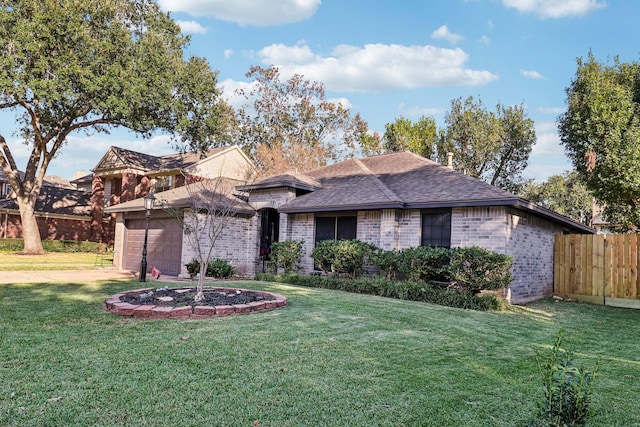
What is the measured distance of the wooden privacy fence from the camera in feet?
Answer: 38.1

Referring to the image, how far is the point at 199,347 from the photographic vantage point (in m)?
4.80

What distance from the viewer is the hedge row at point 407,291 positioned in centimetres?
963

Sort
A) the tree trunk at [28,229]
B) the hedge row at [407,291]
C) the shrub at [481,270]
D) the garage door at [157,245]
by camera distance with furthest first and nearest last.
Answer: the tree trunk at [28,229] < the garage door at [157,245] < the shrub at [481,270] < the hedge row at [407,291]

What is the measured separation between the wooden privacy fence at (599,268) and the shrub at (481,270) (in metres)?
4.12

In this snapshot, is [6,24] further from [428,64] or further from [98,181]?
[428,64]

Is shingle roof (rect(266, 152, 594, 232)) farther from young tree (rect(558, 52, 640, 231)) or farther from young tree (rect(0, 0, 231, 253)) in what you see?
young tree (rect(0, 0, 231, 253))

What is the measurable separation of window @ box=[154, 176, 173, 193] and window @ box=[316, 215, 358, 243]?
15.6 metres

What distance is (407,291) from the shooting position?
34.7 feet

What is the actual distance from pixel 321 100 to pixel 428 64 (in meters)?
18.6

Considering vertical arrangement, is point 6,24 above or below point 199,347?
above

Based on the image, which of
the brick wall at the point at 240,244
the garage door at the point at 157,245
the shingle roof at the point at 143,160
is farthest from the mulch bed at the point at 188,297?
the shingle roof at the point at 143,160

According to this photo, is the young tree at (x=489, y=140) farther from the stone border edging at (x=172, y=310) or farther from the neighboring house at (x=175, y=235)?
the stone border edging at (x=172, y=310)

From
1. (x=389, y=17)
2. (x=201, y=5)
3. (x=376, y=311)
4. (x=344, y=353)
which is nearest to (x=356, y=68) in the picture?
(x=389, y=17)

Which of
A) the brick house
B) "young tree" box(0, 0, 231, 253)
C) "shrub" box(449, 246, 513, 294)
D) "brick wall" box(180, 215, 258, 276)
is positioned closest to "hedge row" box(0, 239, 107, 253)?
the brick house
